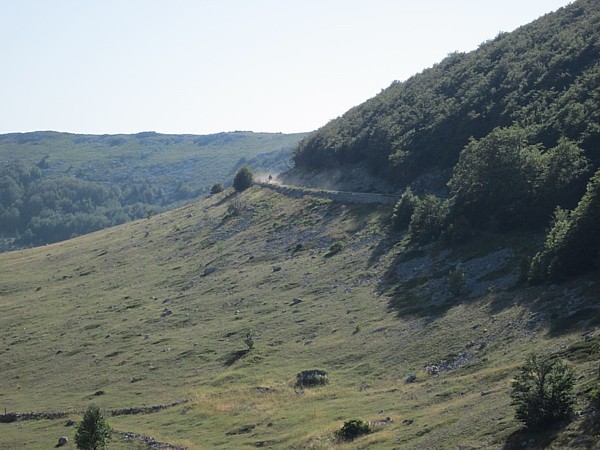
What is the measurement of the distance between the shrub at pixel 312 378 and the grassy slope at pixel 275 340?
1.11 m

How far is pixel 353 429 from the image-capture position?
3928 cm

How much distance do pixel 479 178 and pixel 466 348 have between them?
3105cm

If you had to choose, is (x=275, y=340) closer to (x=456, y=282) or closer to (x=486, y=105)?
(x=456, y=282)

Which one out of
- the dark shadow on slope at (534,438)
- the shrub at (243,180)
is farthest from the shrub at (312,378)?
the shrub at (243,180)

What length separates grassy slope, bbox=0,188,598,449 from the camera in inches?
1671

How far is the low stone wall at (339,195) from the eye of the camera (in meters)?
100

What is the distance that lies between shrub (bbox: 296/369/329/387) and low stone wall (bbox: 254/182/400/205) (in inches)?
1837

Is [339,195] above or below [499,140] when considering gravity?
below

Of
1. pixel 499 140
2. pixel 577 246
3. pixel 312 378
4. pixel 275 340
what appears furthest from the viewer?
pixel 499 140

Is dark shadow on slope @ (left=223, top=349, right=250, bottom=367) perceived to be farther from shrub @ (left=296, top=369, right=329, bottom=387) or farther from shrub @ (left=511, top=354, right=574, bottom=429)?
shrub @ (left=511, top=354, right=574, bottom=429)

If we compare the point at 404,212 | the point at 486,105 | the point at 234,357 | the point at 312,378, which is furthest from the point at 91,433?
the point at 486,105

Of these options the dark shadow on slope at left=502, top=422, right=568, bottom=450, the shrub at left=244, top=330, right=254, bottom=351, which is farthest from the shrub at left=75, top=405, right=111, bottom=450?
the dark shadow on slope at left=502, top=422, right=568, bottom=450

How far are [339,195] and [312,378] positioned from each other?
5966 cm

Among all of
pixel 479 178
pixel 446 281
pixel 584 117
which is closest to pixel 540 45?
pixel 584 117
